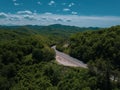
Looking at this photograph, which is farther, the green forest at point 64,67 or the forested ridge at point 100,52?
the green forest at point 64,67

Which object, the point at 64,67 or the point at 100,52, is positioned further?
the point at 100,52

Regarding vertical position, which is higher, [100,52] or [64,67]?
[100,52]

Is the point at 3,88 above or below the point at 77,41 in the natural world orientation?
below

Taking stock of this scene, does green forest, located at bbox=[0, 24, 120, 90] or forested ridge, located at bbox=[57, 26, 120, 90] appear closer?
forested ridge, located at bbox=[57, 26, 120, 90]

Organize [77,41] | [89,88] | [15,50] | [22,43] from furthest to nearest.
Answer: [77,41], [22,43], [15,50], [89,88]

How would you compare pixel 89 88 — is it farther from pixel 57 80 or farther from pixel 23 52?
pixel 23 52

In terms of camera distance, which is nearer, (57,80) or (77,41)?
(57,80)

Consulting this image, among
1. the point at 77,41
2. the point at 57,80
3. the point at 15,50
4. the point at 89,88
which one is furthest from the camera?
the point at 77,41

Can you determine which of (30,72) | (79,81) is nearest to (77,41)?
(30,72)
